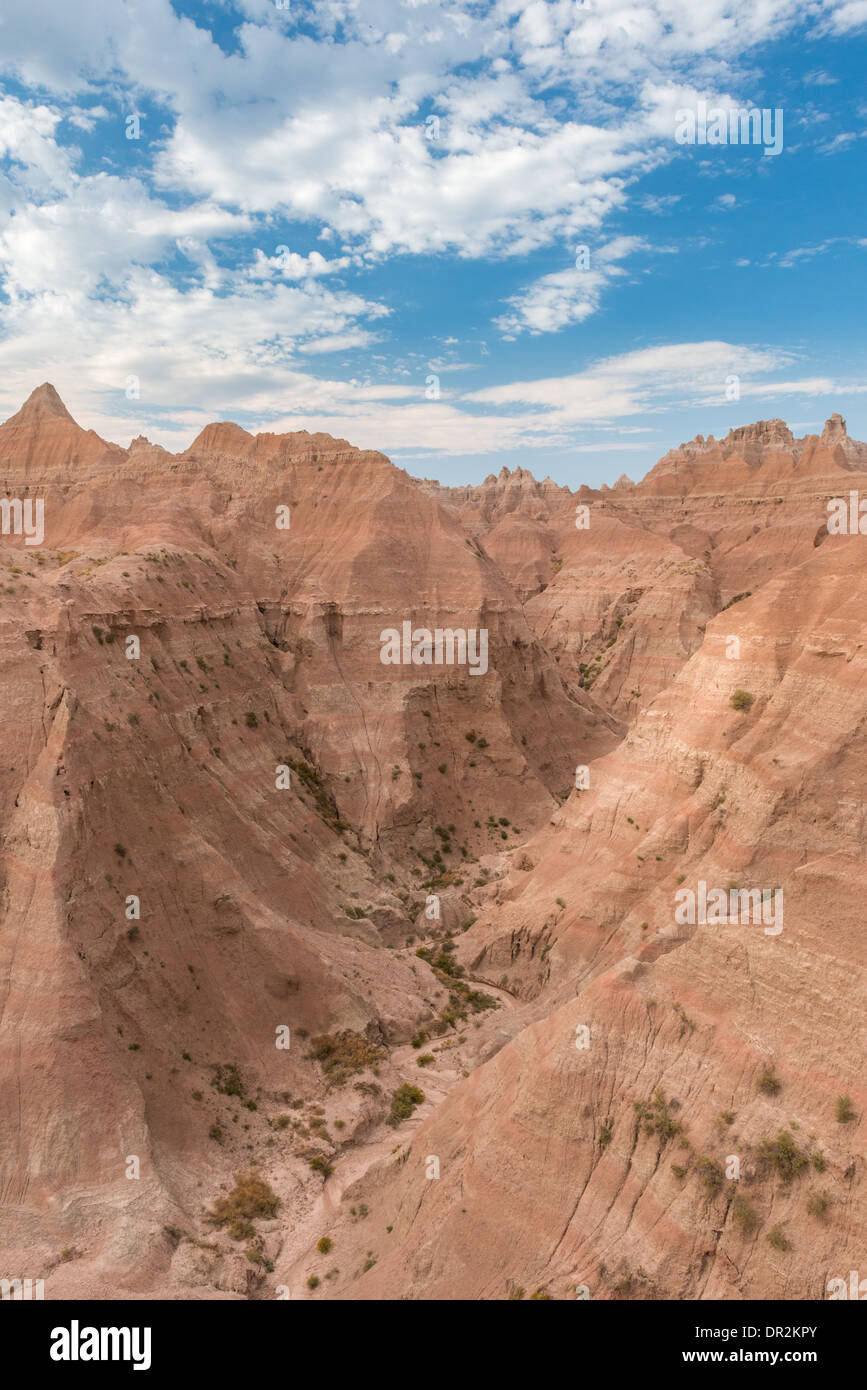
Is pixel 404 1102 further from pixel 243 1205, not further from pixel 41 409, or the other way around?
pixel 41 409

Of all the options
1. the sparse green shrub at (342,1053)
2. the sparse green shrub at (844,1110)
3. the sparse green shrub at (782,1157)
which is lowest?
the sparse green shrub at (342,1053)

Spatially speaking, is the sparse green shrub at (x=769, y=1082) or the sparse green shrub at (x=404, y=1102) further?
the sparse green shrub at (x=404, y=1102)

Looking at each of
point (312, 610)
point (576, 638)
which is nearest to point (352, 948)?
point (312, 610)

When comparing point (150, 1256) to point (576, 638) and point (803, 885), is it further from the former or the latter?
point (576, 638)

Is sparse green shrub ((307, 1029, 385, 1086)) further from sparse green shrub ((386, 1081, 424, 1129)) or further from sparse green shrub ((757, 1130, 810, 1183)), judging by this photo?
sparse green shrub ((757, 1130, 810, 1183))

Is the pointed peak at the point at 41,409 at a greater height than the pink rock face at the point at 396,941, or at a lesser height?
greater

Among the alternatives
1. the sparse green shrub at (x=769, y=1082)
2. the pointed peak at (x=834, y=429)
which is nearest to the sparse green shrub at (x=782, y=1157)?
the sparse green shrub at (x=769, y=1082)

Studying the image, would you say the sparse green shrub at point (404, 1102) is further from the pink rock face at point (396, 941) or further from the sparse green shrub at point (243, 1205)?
the sparse green shrub at point (243, 1205)
